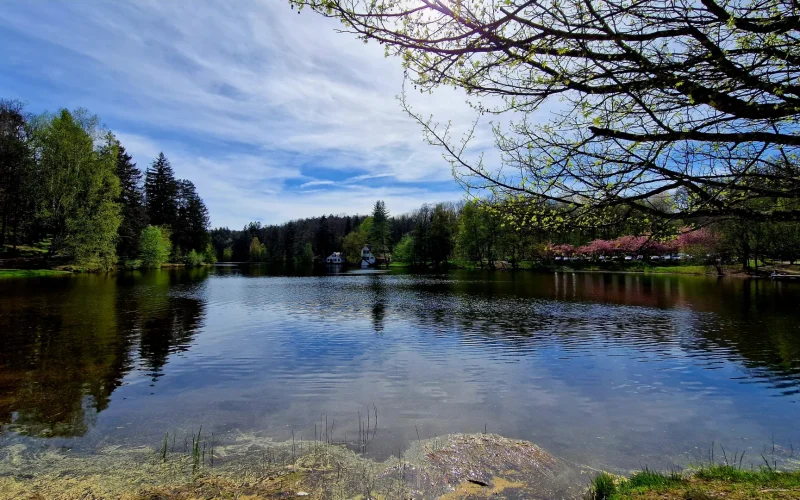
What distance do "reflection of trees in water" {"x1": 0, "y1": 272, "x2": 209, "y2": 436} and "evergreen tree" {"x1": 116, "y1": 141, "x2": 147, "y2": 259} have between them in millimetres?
41007

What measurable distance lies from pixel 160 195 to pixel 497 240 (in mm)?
69245

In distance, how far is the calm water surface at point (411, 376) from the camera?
7836mm

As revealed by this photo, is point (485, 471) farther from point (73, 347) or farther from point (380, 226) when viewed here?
point (380, 226)

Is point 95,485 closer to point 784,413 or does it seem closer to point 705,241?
point 784,413

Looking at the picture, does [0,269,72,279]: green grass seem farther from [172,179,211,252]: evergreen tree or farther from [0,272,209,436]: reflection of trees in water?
[172,179,211,252]: evergreen tree

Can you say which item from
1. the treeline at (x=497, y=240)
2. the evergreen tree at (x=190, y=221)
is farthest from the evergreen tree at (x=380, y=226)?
the evergreen tree at (x=190, y=221)

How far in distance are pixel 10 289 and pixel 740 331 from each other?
43.6m

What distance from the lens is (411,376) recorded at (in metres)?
11.7

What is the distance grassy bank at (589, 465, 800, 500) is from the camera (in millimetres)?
4793

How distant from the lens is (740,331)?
17969 millimetres

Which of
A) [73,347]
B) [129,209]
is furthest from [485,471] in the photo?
[129,209]

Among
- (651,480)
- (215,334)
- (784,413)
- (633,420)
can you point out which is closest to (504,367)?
(633,420)

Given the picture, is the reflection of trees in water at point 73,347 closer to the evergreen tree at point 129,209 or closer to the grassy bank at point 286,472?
the grassy bank at point 286,472

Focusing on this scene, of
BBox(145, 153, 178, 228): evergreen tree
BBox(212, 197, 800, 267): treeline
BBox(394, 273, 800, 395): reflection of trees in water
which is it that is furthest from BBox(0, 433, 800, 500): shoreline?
BBox(145, 153, 178, 228): evergreen tree
